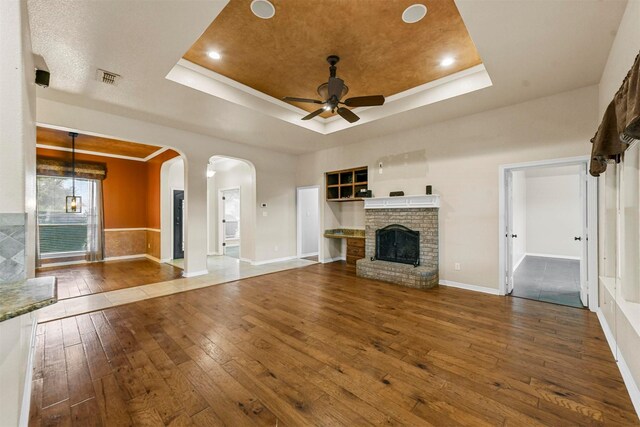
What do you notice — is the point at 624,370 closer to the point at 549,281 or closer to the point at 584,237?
the point at 584,237

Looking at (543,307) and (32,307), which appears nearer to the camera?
(32,307)

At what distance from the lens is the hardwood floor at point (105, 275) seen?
461 centimetres

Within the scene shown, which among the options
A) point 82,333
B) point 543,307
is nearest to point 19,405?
point 82,333

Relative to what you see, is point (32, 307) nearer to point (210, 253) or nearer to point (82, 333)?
point (82, 333)

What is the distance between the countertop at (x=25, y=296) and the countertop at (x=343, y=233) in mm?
5361

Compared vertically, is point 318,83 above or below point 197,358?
Answer: above

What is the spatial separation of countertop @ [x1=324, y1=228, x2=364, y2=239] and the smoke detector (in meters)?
4.97

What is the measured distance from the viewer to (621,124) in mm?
1805

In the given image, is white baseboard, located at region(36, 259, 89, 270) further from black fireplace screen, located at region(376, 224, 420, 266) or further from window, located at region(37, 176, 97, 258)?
black fireplace screen, located at region(376, 224, 420, 266)

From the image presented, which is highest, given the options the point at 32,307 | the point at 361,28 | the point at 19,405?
the point at 361,28

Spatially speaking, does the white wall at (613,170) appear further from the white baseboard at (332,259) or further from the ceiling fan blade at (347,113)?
the white baseboard at (332,259)

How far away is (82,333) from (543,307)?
18.9 ft

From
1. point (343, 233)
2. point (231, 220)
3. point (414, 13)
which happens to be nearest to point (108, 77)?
point (414, 13)

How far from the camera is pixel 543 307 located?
11.8 ft
